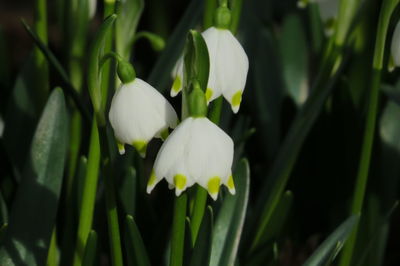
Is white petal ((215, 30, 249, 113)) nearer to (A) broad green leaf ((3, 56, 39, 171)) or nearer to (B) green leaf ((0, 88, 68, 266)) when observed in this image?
(B) green leaf ((0, 88, 68, 266))

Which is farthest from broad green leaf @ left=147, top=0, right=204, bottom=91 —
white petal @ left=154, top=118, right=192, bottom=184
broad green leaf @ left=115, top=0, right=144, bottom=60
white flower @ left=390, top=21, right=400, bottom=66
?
white petal @ left=154, top=118, right=192, bottom=184

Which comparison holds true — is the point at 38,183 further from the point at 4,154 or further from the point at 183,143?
the point at 183,143

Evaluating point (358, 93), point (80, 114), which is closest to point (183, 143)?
point (80, 114)

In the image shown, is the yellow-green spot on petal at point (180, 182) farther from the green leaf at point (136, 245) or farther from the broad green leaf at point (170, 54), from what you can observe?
the broad green leaf at point (170, 54)

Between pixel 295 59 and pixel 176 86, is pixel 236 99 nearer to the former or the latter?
pixel 176 86

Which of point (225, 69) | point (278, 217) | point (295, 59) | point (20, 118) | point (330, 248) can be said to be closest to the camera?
point (225, 69)

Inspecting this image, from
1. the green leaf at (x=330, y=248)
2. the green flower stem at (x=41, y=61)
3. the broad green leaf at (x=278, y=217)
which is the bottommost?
the broad green leaf at (x=278, y=217)

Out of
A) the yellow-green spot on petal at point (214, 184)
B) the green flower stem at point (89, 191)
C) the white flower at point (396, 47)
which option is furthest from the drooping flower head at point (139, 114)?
the white flower at point (396, 47)

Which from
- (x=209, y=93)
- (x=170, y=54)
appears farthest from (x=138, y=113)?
(x=170, y=54)
